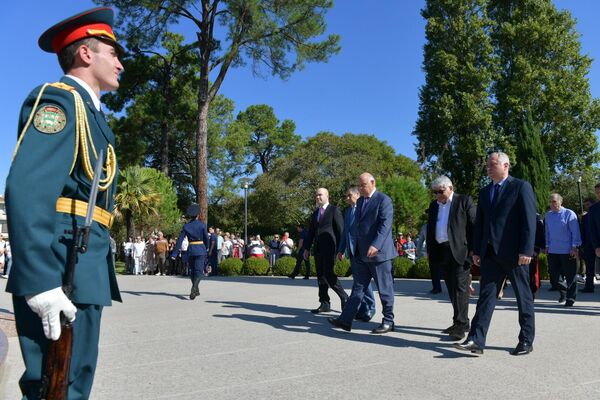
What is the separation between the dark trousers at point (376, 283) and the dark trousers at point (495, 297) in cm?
145

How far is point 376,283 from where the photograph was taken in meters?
6.82

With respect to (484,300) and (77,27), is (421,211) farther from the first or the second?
(77,27)

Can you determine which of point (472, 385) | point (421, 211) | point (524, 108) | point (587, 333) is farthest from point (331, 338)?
point (421, 211)

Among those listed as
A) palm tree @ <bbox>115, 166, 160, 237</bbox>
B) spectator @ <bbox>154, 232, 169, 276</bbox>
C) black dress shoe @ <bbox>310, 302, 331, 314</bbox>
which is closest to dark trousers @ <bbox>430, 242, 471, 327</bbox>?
black dress shoe @ <bbox>310, 302, 331, 314</bbox>

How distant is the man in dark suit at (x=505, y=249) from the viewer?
529 cm

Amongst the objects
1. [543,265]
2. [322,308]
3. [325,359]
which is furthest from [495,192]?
[543,265]

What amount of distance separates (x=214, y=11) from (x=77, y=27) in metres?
23.3

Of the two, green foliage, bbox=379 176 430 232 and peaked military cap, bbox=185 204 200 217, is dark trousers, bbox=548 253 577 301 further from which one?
green foliage, bbox=379 176 430 232

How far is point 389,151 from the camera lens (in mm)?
55625

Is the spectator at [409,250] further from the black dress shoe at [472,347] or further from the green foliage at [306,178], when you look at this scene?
the green foliage at [306,178]

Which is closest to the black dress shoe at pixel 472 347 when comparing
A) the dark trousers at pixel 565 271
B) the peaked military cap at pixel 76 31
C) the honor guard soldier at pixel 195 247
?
the peaked military cap at pixel 76 31

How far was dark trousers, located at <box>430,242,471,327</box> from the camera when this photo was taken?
20.6ft

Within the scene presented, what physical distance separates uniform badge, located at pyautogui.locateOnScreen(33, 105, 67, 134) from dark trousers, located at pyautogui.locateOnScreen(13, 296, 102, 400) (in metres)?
Answer: 0.70

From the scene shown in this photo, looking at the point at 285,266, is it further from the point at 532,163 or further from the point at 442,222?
the point at 532,163
